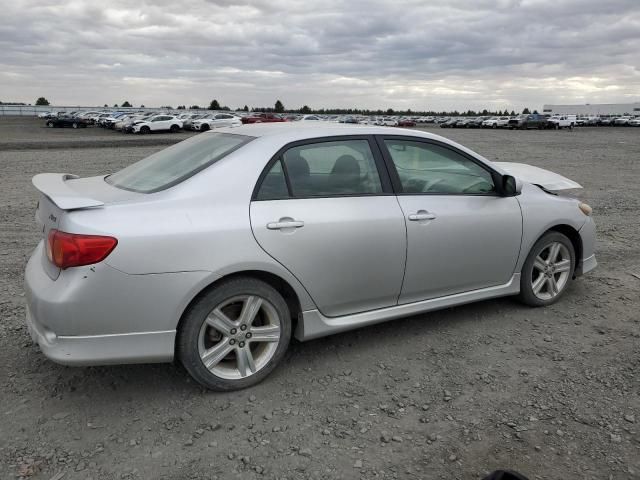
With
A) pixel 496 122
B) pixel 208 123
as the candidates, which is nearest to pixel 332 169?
pixel 208 123

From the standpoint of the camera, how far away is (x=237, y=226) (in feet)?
10.5

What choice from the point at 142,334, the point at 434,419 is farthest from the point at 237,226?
the point at 434,419

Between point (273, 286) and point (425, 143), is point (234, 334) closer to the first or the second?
point (273, 286)

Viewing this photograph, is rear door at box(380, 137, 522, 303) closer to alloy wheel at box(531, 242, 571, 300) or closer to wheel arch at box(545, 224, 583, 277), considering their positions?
alloy wheel at box(531, 242, 571, 300)

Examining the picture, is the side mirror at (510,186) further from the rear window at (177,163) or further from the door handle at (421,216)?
the rear window at (177,163)

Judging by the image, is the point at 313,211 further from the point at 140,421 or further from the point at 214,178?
the point at 140,421

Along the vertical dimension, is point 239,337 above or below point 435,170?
below

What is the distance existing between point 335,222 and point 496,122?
6638 centimetres

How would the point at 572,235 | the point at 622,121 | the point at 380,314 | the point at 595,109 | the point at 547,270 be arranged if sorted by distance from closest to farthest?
the point at 380,314 < the point at 547,270 < the point at 572,235 < the point at 622,121 < the point at 595,109

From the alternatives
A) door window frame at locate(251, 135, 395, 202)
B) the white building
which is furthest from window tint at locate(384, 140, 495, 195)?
the white building

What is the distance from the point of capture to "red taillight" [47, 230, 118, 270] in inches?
113

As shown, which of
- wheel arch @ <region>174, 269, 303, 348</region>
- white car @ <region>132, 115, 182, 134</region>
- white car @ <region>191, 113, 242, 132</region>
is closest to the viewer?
wheel arch @ <region>174, 269, 303, 348</region>

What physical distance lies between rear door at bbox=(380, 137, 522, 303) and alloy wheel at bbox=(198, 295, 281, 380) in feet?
3.43

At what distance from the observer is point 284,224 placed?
10.9ft
